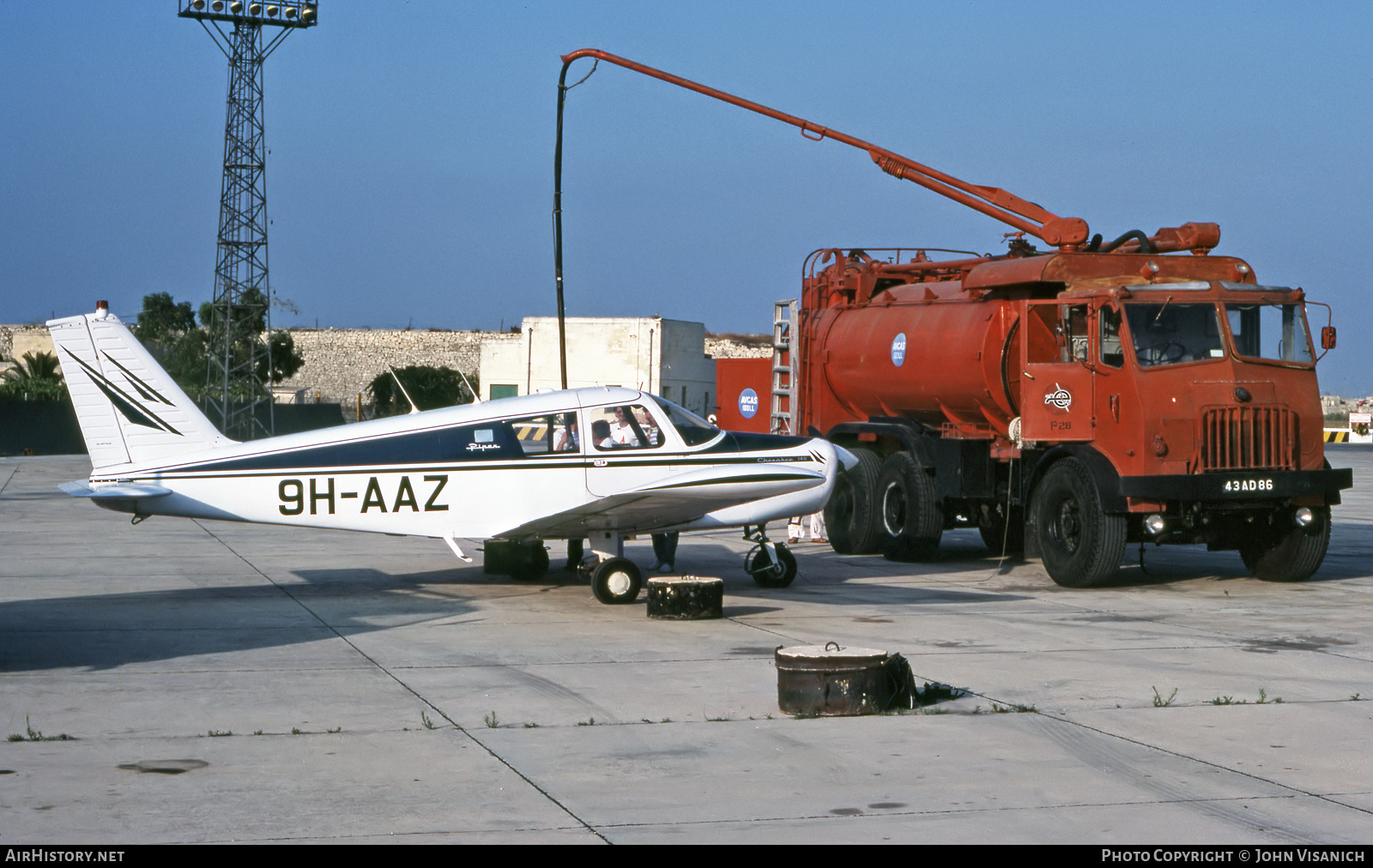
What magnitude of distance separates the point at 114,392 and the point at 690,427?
17.6ft

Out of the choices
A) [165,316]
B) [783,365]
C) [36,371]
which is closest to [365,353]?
[165,316]

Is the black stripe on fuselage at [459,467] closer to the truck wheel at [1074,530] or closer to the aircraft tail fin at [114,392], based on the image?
the aircraft tail fin at [114,392]

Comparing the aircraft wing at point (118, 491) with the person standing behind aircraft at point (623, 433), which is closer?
the aircraft wing at point (118, 491)

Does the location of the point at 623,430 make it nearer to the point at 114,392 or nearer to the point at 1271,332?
the point at 114,392

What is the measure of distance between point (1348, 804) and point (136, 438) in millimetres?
10663

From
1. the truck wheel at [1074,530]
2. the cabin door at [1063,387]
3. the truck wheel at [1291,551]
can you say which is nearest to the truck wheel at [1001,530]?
the truck wheel at [1074,530]

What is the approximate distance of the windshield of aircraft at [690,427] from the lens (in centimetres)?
1432

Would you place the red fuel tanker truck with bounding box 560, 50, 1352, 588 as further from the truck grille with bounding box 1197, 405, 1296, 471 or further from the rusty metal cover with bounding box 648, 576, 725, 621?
the rusty metal cover with bounding box 648, 576, 725, 621

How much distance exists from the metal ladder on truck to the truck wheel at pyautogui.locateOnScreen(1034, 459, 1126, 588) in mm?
5693

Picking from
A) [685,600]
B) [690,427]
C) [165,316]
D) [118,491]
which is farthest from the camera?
[165,316]

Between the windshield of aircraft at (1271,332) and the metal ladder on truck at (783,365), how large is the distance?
23.5 feet

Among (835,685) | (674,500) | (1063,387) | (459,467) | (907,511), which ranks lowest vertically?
(835,685)

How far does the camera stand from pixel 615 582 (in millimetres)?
13727

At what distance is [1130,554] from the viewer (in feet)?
64.4
